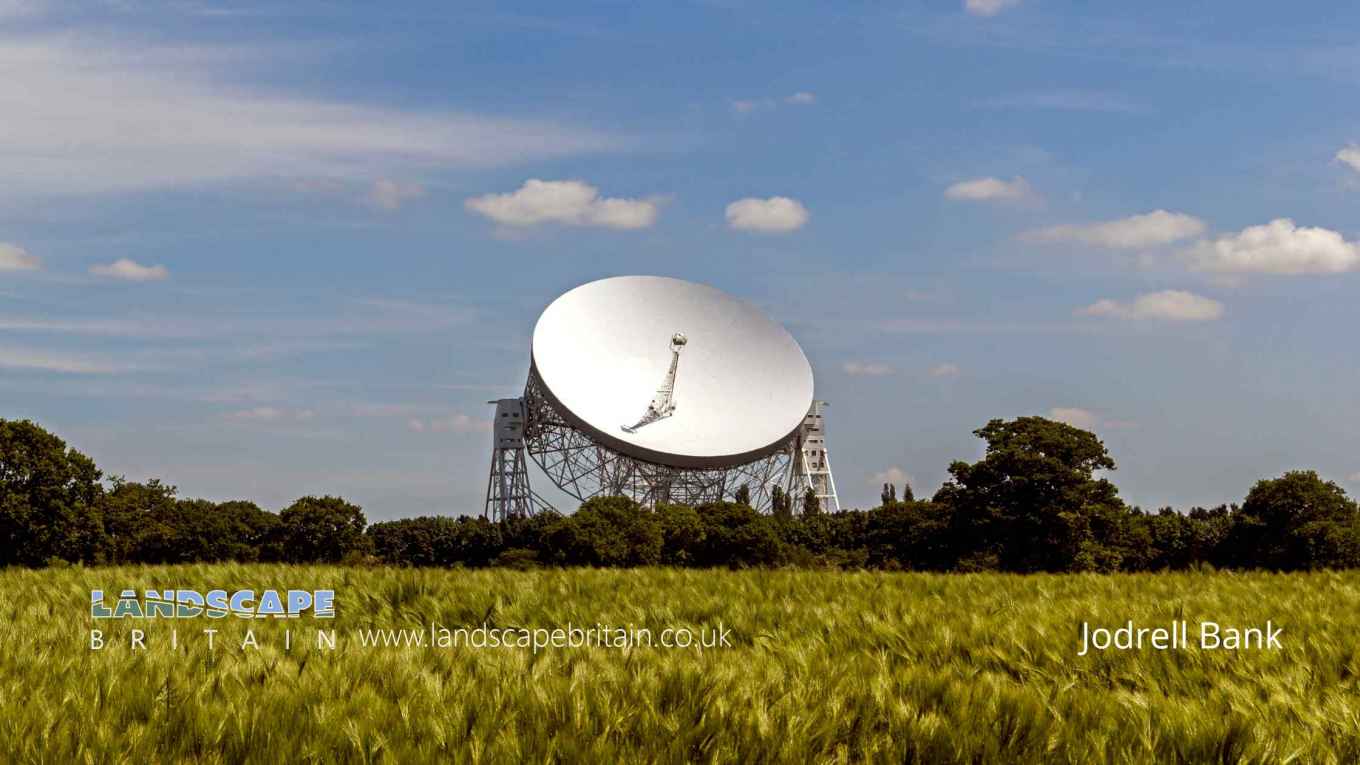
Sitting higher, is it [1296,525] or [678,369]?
[678,369]

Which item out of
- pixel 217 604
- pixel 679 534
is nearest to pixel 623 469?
pixel 679 534

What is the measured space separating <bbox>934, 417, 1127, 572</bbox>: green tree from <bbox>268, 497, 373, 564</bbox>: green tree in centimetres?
4230

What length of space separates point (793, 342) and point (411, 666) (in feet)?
238

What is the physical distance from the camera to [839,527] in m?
92.5

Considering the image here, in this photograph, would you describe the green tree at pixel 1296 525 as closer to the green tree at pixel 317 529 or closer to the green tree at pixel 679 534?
the green tree at pixel 679 534

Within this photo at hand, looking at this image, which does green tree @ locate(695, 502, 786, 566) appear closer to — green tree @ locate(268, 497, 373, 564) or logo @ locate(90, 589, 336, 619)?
green tree @ locate(268, 497, 373, 564)

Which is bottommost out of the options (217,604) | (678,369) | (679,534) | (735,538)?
(217,604)

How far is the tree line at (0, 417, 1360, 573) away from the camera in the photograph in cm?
6619

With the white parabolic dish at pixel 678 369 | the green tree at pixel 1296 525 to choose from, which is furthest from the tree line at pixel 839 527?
the white parabolic dish at pixel 678 369

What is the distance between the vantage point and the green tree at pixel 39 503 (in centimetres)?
6550

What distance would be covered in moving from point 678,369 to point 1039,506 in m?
23.7

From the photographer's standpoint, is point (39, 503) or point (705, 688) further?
point (39, 503)

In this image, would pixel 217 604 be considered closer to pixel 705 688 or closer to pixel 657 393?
pixel 705 688

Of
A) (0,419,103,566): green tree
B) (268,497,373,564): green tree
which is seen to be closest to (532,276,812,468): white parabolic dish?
(268,497,373,564): green tree
